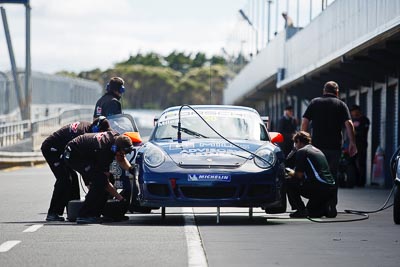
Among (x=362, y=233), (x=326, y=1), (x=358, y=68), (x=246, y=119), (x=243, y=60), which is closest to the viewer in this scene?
(x=362, y=233)

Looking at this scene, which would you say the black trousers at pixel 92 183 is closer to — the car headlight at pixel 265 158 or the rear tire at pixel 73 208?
the rear tire at pixel 73 208

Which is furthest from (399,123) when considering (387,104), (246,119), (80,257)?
(80,257)

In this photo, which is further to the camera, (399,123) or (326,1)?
(326,1)

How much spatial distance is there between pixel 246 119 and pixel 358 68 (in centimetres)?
1237

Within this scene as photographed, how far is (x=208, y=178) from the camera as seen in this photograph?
13656 mm

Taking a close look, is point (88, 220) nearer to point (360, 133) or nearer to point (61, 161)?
point (61, 161)

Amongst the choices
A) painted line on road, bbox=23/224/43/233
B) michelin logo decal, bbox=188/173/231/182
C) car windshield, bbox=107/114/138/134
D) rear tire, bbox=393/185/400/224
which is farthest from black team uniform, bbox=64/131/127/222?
rear tire, bbox=393/185/400/224

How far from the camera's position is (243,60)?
207 ft

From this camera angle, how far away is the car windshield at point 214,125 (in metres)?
15.0

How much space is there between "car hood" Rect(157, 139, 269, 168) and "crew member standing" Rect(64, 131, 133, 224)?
0.55 metres

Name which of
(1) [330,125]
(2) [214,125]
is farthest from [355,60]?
(2) [214,125]

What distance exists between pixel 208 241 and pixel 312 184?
11.0ft

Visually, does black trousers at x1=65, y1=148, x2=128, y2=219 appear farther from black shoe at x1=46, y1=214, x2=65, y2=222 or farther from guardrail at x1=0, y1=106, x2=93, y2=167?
guardrail at x1=0, y1=106, x2=93, y2=167

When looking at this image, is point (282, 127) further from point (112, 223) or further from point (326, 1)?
point (112, 223)
